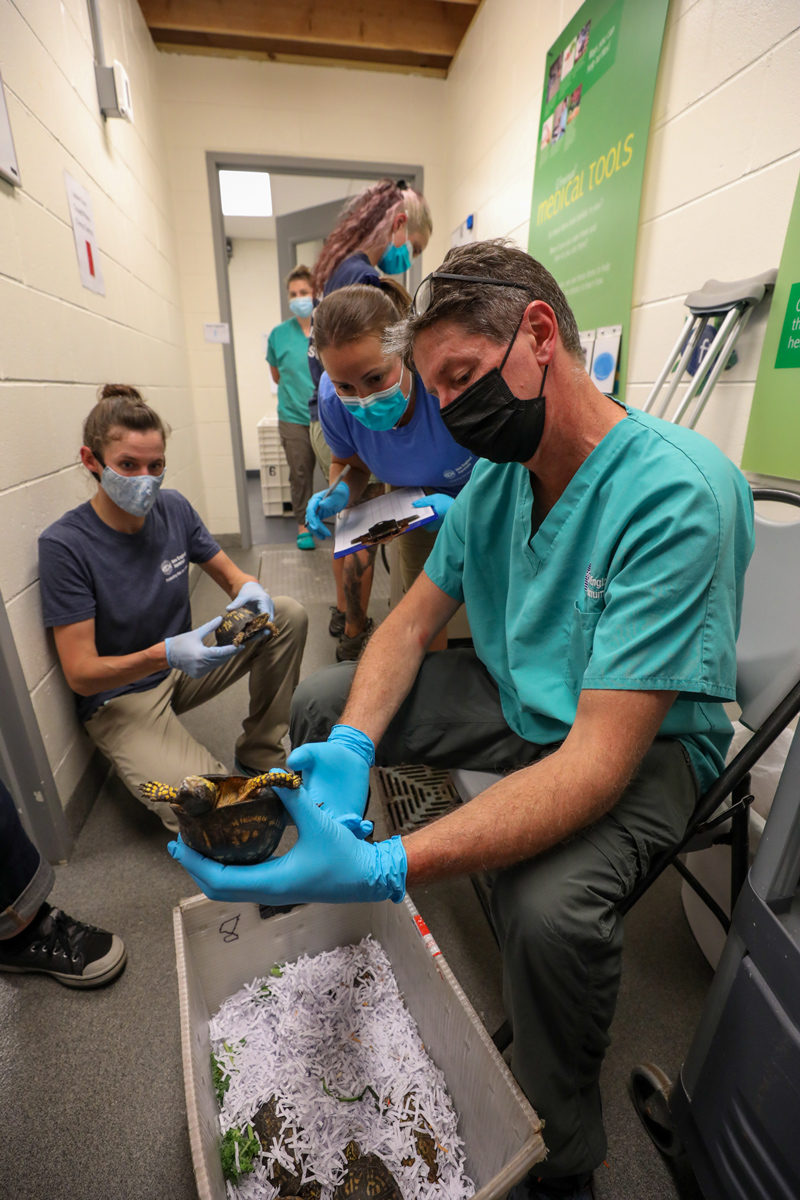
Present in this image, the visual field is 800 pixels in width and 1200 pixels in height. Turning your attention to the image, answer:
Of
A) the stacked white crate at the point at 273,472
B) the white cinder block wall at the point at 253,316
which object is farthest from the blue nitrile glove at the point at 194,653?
the white cinder block wall at the point at 253,316

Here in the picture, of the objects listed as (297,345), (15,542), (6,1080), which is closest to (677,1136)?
(6,1080)

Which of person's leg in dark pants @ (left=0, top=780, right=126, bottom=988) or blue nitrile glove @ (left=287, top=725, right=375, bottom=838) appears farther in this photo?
person's leg in dark pants @ (left=0, top=780, right=126, bottom=988)

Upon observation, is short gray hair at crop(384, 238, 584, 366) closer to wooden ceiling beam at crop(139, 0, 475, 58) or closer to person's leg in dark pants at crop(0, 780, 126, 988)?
person's leg in dark pants at crop(0, 780, 126, 988)

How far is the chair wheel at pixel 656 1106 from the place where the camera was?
33.3 inches

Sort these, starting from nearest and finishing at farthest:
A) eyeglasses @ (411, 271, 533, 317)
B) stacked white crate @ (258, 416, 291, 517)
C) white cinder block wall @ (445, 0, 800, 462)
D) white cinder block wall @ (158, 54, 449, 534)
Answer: eyeglasses @ (411, 271, 533, 317) < white cinder block wall @ (445, 0, 800, 462) < white cinder block wall @ (158, 54, 449, 534) < stacked white crate @ (258, 416, 291, 517)

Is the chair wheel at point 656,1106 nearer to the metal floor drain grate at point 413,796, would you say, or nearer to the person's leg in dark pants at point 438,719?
the person's leg in dark pants at point 438,719

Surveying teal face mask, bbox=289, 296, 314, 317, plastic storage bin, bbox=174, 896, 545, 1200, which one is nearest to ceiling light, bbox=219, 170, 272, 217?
teal face mask, bbox=289, 296, 314, 317

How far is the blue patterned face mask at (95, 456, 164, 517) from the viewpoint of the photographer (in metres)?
1.35

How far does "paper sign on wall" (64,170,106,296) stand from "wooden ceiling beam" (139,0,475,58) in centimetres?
193

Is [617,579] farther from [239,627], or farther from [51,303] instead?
[51,303]

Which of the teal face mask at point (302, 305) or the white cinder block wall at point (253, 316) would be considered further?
the white cinder block wall at point (253, 316)

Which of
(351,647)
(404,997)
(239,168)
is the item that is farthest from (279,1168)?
(239,168)

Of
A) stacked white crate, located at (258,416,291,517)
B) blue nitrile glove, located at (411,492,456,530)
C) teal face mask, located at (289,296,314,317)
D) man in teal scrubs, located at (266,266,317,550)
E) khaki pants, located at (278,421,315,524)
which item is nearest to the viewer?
blue nitrile glove, located at (411,492,456,530)

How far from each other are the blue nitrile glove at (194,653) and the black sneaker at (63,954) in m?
0.57
